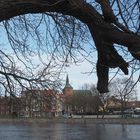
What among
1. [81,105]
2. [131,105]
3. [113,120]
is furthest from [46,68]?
[131,105]

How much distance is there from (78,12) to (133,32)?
92cm

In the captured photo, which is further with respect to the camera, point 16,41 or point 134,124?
point 134,124

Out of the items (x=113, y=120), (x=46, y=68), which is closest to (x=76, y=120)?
(x=113, y=120)

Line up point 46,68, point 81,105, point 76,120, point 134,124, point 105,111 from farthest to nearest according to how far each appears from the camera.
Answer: point 81,105 < point 105,111 < point 76,120 < point 134,124 < point 46,68

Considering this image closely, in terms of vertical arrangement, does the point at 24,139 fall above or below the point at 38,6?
below

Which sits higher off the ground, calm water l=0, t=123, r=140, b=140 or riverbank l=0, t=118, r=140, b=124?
riverbank l=0, t=118, r=140, b=124

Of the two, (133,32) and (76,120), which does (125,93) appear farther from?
(76,120)

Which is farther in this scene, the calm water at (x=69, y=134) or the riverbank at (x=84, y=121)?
the riverbank at (x=84, y=121)

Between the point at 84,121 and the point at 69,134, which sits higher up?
the point at 84,121

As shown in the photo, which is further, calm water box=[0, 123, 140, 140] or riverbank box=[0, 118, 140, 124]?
riverbank box=[0, 118, 140, 124]

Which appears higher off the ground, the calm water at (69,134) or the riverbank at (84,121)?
the riverbank at (84,121)

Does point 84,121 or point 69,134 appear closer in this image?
point 69,134

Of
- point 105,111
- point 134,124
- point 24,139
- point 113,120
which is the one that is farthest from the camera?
point 105,111

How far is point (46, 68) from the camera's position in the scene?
14.5m
